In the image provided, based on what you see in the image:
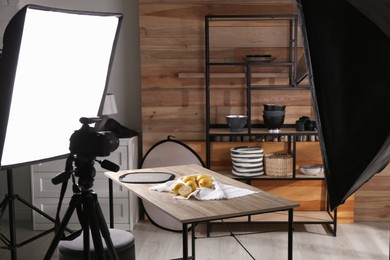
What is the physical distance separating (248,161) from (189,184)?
1.56 metres

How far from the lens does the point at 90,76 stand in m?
2.54

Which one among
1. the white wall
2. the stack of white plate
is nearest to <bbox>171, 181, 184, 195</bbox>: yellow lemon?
the stack of white plate

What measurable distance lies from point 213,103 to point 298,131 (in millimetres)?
765

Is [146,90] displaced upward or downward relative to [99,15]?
downward

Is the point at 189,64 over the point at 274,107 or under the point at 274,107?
over

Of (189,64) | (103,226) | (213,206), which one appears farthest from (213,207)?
(189,64)

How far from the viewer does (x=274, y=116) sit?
13.3 ft

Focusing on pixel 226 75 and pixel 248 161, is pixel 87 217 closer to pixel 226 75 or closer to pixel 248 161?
pixel 248 161

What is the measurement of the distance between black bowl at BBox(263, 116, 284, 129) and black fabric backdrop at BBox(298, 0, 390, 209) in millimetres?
3418

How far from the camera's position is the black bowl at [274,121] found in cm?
405

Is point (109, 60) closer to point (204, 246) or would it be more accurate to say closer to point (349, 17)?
point (204, 246)

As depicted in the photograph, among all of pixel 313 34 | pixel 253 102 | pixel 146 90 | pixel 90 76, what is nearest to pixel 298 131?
pixel 253 102

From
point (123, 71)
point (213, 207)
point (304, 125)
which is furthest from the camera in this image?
point (123, 71)

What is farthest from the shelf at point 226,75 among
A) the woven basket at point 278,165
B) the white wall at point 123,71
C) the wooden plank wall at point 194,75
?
the woven basket at point 278,165
